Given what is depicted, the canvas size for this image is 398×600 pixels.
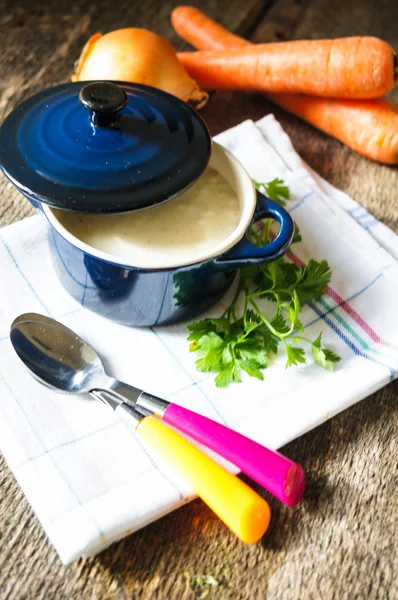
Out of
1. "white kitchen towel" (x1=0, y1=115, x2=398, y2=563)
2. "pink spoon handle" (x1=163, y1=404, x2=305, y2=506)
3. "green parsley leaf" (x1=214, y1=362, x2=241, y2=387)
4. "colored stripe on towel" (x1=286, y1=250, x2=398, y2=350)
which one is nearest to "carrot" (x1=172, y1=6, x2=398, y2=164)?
"white kitchen towel" (x1=0, y1=115, x2=398, y2=563)

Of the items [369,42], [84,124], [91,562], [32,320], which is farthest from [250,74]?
[91,562]

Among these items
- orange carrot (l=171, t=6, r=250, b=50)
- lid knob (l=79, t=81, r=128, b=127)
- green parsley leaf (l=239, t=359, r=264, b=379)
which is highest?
lid knob (l=79, t=81, r=128, b=127)

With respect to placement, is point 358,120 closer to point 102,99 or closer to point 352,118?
point 352,118

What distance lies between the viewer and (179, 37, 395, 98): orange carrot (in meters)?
1.20

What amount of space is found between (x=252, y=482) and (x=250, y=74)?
834 millimetres

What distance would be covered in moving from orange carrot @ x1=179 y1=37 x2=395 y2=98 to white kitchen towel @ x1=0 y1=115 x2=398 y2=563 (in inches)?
11.3

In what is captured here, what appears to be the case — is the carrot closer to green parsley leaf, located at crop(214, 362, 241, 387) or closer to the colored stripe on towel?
the colored stripe on towel

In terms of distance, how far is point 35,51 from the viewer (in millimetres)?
1346

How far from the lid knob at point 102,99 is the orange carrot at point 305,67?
0.56 m

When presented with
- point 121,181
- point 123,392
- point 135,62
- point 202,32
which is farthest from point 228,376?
point 202,32

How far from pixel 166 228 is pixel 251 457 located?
0.30m

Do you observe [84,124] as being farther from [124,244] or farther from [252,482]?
[252,482]

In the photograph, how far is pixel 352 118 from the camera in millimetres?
1235

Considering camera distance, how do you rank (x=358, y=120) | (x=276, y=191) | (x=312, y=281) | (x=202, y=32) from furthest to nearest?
(x=202, y=32) < (x=358, y=120) < (x=276, y=191) < (x=312, y=281)
